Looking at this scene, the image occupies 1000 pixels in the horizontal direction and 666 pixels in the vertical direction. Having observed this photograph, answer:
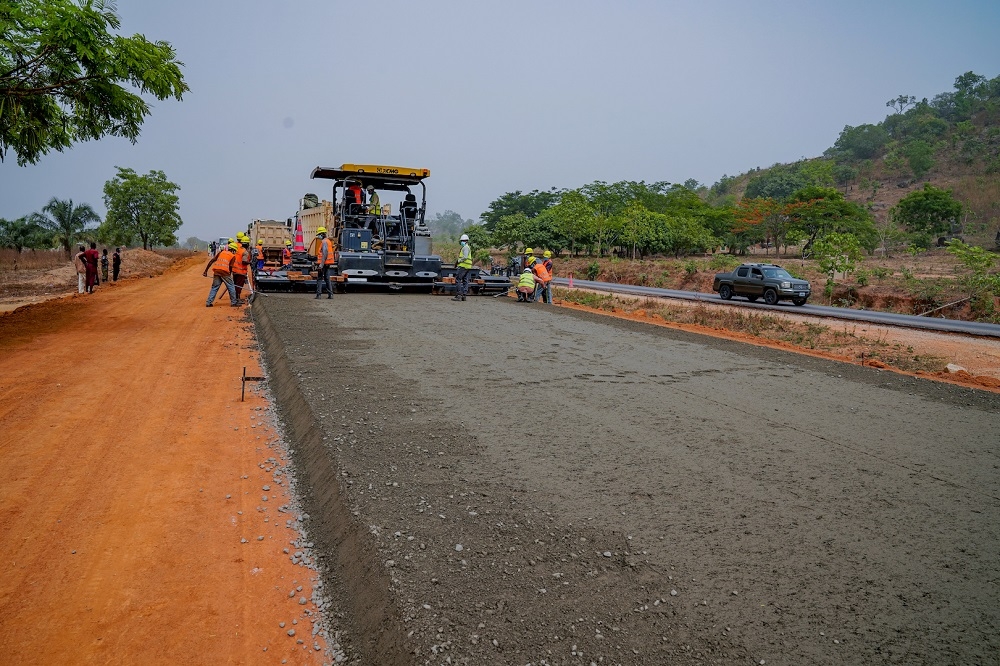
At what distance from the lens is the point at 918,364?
43.9ft

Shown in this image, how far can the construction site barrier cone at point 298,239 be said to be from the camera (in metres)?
23.3

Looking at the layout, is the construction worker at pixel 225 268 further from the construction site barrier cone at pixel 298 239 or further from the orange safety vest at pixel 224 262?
the construction site barrier cone at pixel 298 239

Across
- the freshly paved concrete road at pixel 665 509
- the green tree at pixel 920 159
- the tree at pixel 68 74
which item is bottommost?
the freshly paved concrete road at pixel 665 509

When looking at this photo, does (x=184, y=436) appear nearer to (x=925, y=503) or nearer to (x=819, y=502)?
(x=819, y=502)

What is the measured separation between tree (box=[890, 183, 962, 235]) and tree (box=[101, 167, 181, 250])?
6418 centimetres

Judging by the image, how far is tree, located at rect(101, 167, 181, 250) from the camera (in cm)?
5091

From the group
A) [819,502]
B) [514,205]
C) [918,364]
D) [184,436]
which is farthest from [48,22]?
[514,205]

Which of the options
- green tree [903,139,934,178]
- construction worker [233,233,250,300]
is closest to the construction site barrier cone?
construction worker [233,233,250,300]

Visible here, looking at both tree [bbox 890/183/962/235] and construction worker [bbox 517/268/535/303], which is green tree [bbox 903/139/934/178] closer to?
tree [bbox 890/183/962/235]

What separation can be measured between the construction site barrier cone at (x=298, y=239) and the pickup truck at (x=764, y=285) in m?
18.5

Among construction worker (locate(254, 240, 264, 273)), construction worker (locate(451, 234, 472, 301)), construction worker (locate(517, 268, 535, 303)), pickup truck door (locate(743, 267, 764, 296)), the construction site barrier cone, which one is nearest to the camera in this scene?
construction worker (locate(451, 234, 472, 301))

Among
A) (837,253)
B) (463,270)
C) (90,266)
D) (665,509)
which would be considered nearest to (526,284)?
(463,270)

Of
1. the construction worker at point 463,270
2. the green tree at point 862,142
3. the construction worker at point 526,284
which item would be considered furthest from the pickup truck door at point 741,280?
the green tree at point 862,142

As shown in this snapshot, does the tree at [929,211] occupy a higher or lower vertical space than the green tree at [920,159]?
lower
